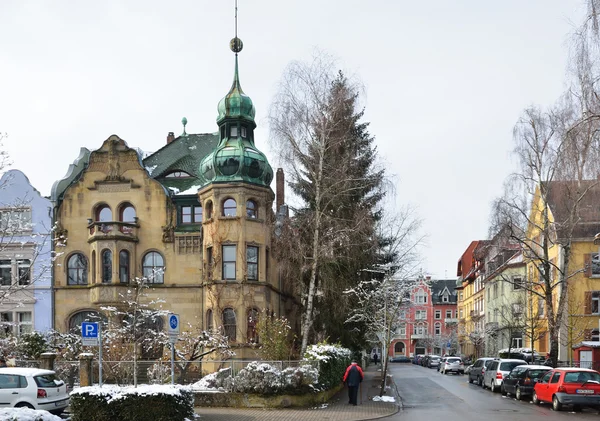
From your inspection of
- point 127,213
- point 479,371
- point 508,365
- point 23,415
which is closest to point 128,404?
point 23,415

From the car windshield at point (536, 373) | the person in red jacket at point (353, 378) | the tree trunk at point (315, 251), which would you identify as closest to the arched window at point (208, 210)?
the tree trunk at point (315, 251)

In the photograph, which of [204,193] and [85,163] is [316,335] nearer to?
[204,193]

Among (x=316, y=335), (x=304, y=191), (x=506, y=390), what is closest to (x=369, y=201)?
(x=304, y=191)

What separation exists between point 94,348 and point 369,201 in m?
15.1

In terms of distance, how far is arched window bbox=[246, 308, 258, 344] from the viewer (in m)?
35.8

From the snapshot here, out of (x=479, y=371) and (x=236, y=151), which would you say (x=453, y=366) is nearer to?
(x=479, y=371)

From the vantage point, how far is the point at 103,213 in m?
39.9

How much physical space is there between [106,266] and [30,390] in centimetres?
1895

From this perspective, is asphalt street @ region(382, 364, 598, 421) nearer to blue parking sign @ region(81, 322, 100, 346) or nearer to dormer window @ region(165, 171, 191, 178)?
blue parking sign @ region(81, 322, 100, 346)

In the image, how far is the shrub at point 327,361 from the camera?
26.2 meters

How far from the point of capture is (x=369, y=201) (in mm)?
37656

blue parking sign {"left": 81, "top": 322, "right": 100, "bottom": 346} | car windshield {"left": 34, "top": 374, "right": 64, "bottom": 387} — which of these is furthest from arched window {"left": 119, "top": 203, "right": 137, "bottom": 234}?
blue parking sign {"left": 81, "top": 322, "right": 100, "bottom": 346}

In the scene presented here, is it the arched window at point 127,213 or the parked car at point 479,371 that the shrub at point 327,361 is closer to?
the parked car at point 479,371

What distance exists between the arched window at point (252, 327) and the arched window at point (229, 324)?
684mm
